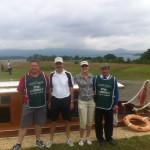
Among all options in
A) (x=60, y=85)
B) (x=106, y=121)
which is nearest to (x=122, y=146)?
(x=106, y=121)

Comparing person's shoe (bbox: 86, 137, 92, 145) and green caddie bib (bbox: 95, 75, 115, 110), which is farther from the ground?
green caddie bib (bbox: 95, 75, 115, 110)

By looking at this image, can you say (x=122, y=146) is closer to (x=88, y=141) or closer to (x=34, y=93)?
(x=88, y=141)

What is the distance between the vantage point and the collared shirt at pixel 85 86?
7.36m

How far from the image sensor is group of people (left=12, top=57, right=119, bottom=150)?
23.2 feet

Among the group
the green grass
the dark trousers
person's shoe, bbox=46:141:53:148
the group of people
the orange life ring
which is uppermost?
the group of people

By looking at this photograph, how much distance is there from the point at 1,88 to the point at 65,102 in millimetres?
2883

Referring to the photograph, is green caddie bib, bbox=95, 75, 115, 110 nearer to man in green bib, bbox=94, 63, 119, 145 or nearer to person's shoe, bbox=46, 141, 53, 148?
man in green bib, bbox=94, 63, 119, 145

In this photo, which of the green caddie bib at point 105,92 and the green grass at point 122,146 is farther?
the green grass at point 122,146

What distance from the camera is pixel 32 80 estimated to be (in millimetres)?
7012

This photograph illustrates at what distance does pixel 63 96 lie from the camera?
7.19m

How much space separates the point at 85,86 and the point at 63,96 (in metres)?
0.60

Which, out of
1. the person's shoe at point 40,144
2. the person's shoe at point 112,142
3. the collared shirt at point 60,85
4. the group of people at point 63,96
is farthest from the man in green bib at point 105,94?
the person's shoe at point 40,144

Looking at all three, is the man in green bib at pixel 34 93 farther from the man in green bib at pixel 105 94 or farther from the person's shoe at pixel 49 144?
the man in green bib at pixel 105 94

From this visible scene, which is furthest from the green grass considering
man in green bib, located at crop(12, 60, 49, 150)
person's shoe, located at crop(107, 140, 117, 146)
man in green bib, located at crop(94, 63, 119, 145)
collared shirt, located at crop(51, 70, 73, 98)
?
collared shirt, located at crop(51, 70, 73, 98)
